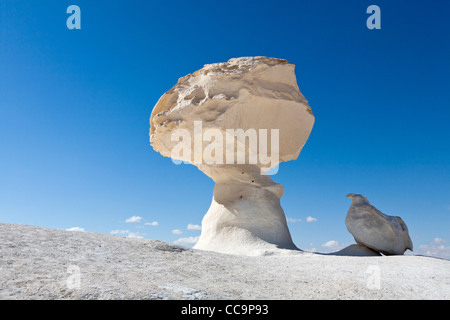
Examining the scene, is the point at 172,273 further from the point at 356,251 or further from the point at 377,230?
the point at 377,230

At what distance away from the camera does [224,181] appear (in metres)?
11.3

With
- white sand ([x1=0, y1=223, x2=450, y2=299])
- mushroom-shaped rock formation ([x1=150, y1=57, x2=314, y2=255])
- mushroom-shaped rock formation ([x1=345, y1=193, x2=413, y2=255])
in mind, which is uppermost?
mushroom-shaped rock formation ([x1=150, y1=57, x2=314, y2=255])

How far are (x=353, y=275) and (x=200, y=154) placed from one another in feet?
21.6

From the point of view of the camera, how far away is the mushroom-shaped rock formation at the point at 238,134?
10375 millimetres

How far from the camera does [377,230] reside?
10.1 meters

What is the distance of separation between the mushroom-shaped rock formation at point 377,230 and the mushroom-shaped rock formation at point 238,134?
6.33 feet

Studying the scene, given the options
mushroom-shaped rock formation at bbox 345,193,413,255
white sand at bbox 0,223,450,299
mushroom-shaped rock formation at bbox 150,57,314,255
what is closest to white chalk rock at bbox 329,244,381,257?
mushroom-shaped rock formation at bbox 345,193,413,255

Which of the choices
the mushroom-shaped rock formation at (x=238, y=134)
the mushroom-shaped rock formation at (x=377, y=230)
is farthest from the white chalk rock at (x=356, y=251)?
the mushroom-shaped rock formation at (x=238, y=134)

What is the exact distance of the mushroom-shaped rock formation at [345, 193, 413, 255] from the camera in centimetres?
1009

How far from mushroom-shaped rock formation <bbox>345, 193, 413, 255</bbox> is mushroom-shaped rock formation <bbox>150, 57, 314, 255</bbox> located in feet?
6.33

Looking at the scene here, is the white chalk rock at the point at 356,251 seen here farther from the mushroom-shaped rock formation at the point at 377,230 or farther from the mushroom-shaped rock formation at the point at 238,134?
the mushroom-shaped rock formation at the point at 238,134

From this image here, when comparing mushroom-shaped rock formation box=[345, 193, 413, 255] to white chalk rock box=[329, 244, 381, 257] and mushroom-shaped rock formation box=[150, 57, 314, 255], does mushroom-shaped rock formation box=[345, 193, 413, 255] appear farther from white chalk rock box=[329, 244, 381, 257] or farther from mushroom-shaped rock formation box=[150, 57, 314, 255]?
mushroom-shaped rock formation box=[150, 57, 314, 255]
